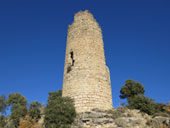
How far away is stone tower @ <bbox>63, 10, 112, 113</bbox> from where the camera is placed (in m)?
10.5

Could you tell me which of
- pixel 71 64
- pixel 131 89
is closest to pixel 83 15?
pixel 71 64

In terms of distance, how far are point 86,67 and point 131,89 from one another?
16691 mm

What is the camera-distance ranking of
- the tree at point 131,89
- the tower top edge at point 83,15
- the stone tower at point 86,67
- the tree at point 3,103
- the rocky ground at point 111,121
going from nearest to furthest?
1. the rocky ground at point 111,121
2. the stone tower at point 86,67
3. the tower top edge at point 83,15
4. the tree at point 131,89
5. the tree at point 3,103

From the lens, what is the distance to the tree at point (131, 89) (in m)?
25.1

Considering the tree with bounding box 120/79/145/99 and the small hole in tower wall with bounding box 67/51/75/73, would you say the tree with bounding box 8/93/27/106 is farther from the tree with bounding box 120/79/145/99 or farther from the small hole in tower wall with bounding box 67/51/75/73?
the small hole in tower wall with bounding box 67/51/75/73

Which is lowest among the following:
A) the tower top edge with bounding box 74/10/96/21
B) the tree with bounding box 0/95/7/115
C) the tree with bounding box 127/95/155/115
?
the tree with bounding box 127/95/155/115

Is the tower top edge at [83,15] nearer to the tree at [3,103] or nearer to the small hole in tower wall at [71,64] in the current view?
the small hole in tower wall at [71,64]

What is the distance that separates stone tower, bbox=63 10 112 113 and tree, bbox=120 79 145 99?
14.7m

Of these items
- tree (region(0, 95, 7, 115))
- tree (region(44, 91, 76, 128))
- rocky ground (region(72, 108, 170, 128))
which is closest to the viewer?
rocky ground (region(72, 108, 170, 128))

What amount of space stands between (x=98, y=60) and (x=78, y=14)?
4.68 metres

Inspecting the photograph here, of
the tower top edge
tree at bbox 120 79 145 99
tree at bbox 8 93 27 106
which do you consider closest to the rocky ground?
the tower top edge

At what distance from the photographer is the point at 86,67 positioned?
11.3 m

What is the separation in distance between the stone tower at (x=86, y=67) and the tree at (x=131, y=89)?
48.1 ft

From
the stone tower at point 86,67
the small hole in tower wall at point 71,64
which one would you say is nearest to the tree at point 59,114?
A: the stone tower at point 86,67
